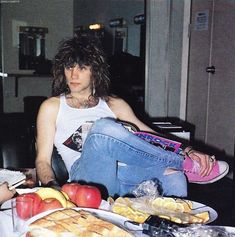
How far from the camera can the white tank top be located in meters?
1.83

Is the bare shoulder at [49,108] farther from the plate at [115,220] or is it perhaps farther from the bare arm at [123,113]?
the plate at [115,220]

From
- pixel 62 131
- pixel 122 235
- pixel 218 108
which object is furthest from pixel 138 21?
pixel 122 235

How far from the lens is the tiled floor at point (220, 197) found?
101 inches

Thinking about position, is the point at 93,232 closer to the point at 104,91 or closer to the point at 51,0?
the point at 104,91

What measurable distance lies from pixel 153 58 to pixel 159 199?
277cm

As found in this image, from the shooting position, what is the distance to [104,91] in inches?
80.0

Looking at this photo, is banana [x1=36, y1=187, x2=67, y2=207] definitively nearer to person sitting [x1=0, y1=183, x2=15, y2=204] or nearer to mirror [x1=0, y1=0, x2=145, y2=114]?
person sitting [x1=0, y1=183, x2=15, y2=204]

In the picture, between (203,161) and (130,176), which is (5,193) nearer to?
(130,176)

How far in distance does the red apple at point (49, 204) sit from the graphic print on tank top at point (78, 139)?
751mm

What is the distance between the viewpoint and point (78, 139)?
1.84 metres

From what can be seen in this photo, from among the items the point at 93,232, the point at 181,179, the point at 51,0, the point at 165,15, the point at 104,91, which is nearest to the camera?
the point at 93,232

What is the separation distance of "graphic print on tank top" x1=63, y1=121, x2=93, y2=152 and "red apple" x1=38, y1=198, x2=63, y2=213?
0.75 m

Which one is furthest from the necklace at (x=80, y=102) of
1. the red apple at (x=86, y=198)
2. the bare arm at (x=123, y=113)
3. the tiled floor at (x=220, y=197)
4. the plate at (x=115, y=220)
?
the tiled floor at (x=220, y=197)

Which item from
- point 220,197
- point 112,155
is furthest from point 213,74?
point 112,155
